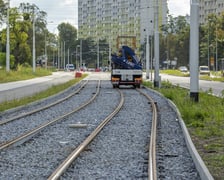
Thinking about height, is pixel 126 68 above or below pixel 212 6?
below

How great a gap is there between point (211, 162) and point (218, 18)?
398 feet

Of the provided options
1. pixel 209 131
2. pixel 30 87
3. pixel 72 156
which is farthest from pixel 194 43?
pixel 30 87

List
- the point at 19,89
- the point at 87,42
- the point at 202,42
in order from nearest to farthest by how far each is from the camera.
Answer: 1. the point at 19,89
2. the point at 202,42
3. the point at 87,42

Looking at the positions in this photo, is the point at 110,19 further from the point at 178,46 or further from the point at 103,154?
the point at 103,154

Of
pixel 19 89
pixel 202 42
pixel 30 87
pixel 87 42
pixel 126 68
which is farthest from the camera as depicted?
pixel 87 42

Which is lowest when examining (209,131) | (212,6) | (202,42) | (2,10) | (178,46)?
(209,131)

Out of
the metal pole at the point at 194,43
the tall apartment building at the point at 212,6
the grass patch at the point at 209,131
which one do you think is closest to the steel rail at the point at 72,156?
the grass patch at the point at 209,131

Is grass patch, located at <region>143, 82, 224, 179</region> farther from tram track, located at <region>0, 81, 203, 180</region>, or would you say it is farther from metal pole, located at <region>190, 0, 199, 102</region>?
metal pole, located at <region>190, 0, 199, 102</region>

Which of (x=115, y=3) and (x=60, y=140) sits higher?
(x=115, y=3)

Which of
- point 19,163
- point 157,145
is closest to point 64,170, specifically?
point 19,163

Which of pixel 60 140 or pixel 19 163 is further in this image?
pixel 60 140

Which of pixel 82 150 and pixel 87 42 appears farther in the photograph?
pixel 87 42

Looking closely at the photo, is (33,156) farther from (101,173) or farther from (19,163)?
(101,173)

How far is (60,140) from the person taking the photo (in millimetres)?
13766
